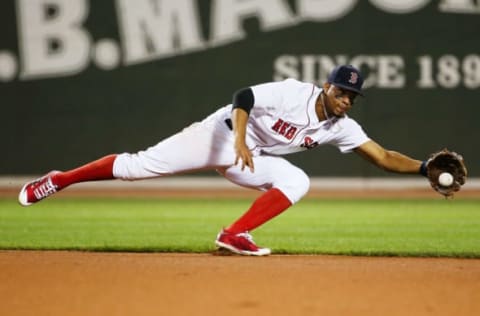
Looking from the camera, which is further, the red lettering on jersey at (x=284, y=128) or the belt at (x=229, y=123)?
the belt at (x=229, y=123)

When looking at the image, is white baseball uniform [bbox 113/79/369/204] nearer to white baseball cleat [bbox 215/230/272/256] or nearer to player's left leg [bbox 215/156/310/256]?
player's left leg [bbox 215/156/310/256]

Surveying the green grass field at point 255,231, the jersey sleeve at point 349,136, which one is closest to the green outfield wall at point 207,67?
the green grass field at point 255,231

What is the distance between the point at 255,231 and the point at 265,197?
1935 mm

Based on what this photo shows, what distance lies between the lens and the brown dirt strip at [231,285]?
3688 mm

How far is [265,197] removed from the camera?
555 cm

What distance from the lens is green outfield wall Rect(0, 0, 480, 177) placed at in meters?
11.8

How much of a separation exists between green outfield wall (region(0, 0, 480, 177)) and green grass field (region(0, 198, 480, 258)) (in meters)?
1.52

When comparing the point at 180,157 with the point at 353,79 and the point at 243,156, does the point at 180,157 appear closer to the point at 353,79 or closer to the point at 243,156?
the point at 243,156

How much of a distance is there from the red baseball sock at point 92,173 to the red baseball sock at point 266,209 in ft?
3.13

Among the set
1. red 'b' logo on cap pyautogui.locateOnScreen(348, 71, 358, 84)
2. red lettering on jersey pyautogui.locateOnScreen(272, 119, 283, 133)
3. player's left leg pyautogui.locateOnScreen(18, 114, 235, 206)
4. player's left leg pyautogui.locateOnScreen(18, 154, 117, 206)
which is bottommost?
player's left leg pyautogui.locateOnScreen(18, 154, 117, 206)

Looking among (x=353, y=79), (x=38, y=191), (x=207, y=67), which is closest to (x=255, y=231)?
(x=38, y=191)

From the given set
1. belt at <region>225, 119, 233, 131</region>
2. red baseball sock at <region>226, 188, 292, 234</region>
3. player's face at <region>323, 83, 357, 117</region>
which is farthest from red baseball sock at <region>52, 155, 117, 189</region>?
player's face at <region>323, 83, 357, 117</region>

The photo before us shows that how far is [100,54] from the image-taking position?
11.9 m

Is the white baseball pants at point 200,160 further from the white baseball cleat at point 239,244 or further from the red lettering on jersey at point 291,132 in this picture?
the white baseball cleat at point 239,244
